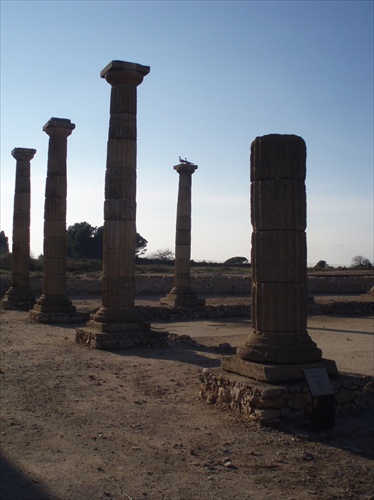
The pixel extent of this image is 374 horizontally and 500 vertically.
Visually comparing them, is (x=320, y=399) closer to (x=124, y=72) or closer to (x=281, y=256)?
(x=281, y=256)

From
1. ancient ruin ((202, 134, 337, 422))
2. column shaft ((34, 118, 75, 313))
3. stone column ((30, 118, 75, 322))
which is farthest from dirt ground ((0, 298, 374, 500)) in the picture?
column shaft ((34, 118, 75, 313))

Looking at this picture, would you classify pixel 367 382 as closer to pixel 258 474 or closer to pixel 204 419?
pixel 204 419

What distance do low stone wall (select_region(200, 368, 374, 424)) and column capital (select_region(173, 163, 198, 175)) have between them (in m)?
16.9

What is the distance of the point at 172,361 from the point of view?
1181cm

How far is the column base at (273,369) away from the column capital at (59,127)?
12.9 meters

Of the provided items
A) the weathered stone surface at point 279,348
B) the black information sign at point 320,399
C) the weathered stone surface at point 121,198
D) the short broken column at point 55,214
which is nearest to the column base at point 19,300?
the short broken column at point 55,214

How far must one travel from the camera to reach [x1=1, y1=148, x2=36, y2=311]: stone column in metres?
23.2

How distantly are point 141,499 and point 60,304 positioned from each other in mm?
14131

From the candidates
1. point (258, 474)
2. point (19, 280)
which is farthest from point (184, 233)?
point (258, 474)

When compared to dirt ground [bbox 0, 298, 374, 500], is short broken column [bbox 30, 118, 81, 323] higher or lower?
higher

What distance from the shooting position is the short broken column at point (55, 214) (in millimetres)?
19172

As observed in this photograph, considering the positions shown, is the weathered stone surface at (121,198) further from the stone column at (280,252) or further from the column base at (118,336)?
the stone column at (280,252)

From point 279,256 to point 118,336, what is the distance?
6.20m

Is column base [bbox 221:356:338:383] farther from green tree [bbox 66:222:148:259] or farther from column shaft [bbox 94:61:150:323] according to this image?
green tree [bbox 66:222:148:259]
